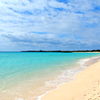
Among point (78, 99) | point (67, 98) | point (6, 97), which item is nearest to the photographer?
point (78, 99)

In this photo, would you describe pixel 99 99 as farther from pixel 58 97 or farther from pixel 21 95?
pixel 21 95

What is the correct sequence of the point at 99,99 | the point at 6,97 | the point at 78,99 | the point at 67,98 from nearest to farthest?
the point at 99,99 → the point at 78,99 → the point at 67,98 → the point at 6,97

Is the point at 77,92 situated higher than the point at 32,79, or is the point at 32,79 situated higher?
the point at 77,92

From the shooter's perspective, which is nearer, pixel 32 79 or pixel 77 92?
pixel 77 92

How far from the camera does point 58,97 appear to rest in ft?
17.5

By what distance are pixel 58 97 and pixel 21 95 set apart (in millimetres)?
1961

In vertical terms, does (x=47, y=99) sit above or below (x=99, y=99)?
below

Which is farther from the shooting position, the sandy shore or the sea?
the sea

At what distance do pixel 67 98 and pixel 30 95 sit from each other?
1.95 meters

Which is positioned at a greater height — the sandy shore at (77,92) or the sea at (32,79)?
the sandy shore at (77,92)

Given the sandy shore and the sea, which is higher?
the sandy shore

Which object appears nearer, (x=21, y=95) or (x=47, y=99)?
(x=47, y=99)

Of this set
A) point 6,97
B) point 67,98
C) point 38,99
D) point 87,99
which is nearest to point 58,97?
point 67,98

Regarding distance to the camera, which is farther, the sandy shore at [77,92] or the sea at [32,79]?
the sea at [32,79]
